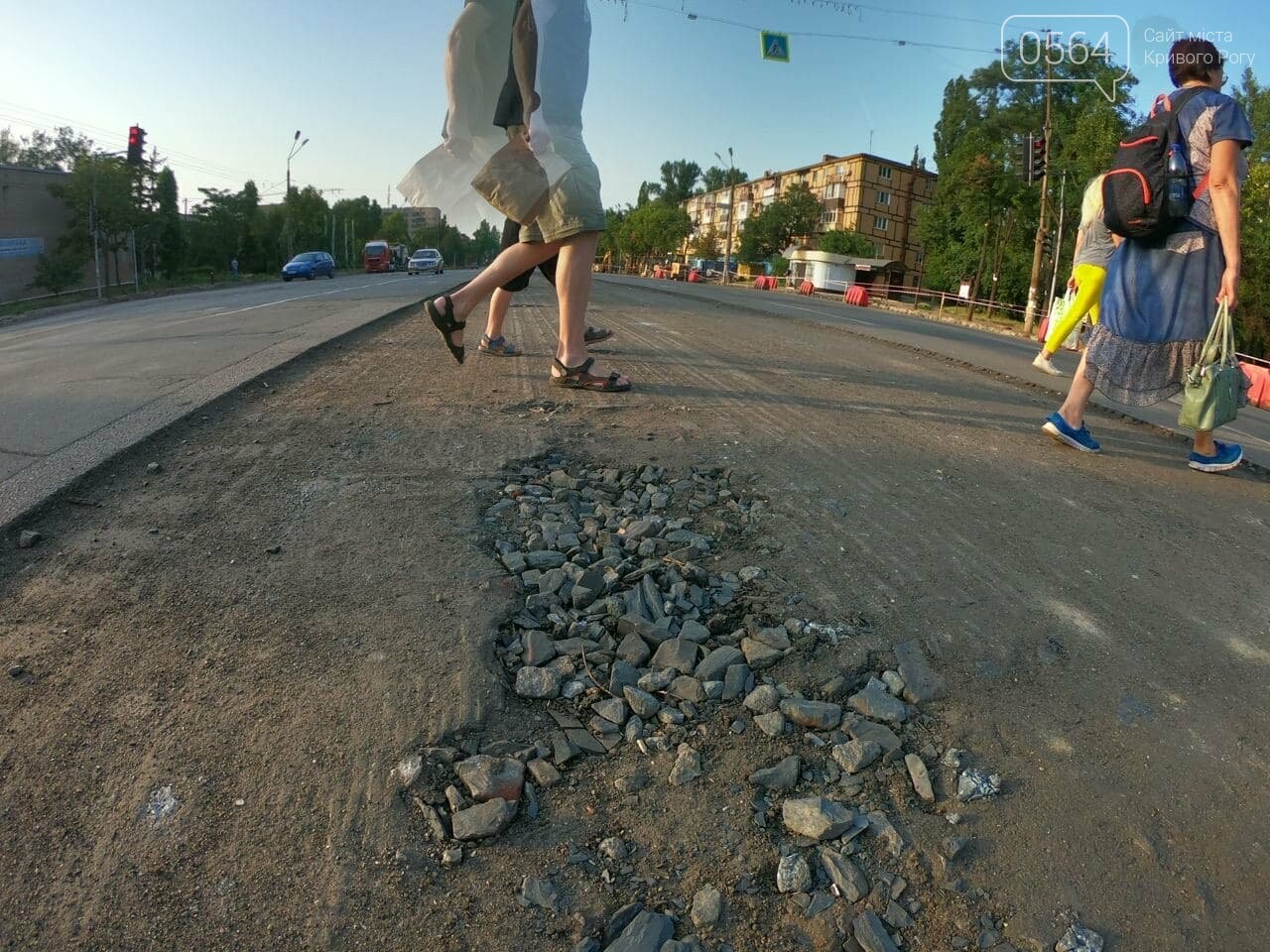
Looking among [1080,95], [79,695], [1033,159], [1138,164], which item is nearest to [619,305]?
[1138,164]

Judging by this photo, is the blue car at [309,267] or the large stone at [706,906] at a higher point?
the blue car at [309,267]

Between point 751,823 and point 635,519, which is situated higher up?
point 635,519

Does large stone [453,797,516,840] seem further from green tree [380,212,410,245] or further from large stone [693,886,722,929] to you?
green tree [380,212,410,245]

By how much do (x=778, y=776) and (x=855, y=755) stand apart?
0.17m

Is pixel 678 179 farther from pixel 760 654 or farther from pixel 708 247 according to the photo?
pixel 760 654

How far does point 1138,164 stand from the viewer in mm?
3615

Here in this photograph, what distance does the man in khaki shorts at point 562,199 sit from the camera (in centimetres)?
373

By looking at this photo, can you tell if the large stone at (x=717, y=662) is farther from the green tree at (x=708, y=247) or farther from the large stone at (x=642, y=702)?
the green tree at (x=708, y=247)

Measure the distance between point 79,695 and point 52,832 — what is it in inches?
15.8

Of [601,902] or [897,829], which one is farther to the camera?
[897,829]

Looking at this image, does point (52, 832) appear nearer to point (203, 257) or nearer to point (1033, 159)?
point (1033, 159)

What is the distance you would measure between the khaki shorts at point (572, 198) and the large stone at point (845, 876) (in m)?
3.29

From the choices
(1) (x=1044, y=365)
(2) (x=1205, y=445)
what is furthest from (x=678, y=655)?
(1) (x=1044, y=365)

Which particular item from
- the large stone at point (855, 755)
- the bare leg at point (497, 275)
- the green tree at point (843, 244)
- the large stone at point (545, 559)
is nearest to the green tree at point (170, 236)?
the bare leg at point (497, 275)
